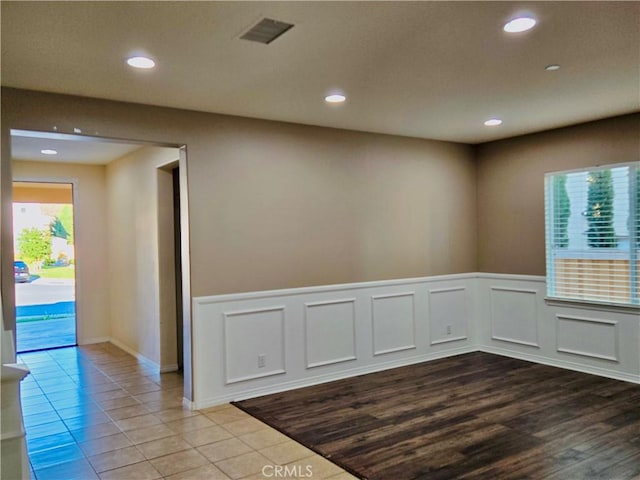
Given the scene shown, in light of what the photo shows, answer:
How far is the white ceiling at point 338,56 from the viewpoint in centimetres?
238

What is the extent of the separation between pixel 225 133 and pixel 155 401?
2428 mm

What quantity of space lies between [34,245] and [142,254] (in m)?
2.27

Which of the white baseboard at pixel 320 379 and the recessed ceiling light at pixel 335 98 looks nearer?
the recessed ceiling light at pixel 335 98

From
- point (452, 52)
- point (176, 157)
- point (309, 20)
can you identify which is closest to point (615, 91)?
point (452, 52)

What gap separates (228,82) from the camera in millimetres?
3441

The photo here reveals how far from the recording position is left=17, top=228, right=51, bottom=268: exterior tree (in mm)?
7109

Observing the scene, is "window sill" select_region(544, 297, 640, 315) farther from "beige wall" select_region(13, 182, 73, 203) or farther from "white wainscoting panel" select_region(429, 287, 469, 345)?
"beige wall" select_region(13, 182, 73, 203)

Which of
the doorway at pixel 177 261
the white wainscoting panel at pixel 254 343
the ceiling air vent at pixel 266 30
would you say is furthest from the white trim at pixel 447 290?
the ceiling air vent at pixel 266 30

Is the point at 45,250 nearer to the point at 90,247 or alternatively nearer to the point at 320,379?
the point at 90,247

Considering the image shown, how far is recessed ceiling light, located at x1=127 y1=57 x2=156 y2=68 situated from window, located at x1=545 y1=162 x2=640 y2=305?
4.19m

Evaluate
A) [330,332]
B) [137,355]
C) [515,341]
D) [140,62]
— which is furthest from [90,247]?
[515,341]

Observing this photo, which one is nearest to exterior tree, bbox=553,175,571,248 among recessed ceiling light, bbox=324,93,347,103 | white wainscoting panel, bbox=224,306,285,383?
recessed ceiling light, bbox=324,93,347,103

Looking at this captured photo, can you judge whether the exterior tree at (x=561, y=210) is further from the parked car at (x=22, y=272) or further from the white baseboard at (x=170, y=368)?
the parked car at (x=22, y=272)

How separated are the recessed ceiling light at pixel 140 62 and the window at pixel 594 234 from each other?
13.8 ft
